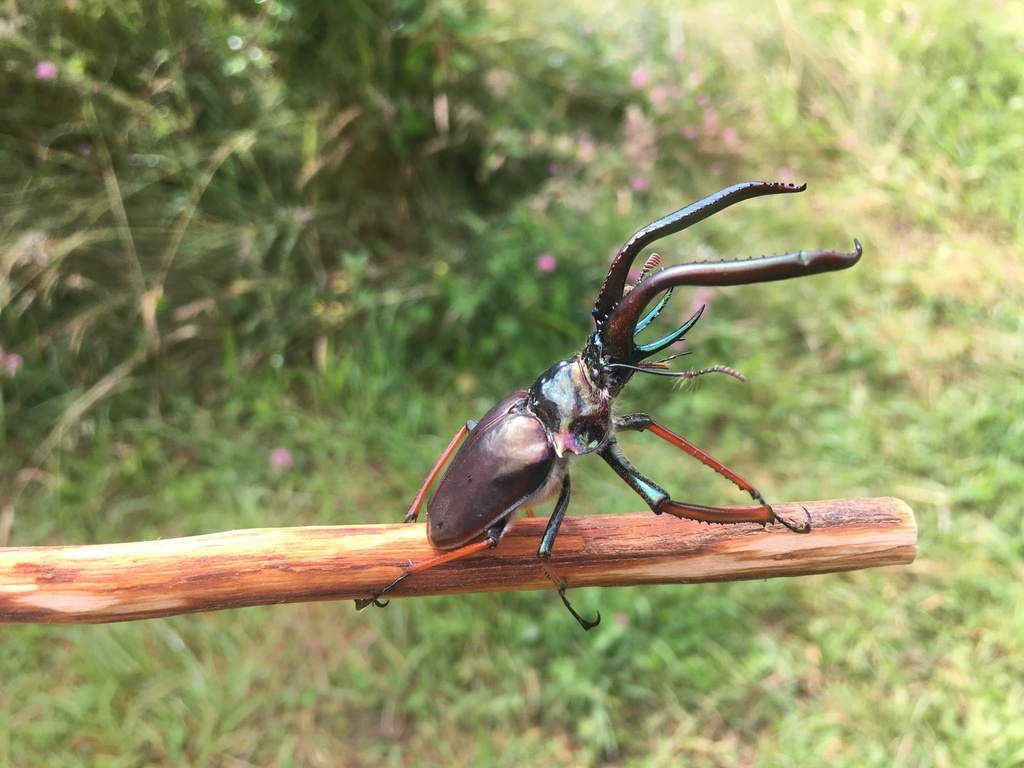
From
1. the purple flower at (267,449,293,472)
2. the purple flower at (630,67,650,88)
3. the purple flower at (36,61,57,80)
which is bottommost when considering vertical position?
the purple flower at (267,449,293,472)

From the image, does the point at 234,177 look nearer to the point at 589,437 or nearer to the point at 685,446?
the point at 589,437

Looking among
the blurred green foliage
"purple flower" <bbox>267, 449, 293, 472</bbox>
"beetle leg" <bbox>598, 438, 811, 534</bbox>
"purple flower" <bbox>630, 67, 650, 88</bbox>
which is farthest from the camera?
"purple flower" <bbox>630, 67, 650, 88</bbox>

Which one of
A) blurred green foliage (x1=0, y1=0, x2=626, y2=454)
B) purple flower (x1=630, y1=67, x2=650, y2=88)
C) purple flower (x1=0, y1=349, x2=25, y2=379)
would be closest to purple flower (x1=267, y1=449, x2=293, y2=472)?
blurred green foliage (x1=0, y1=0, x2=626, y2=454)

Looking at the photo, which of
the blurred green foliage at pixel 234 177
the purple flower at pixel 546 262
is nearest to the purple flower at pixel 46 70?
the blurred green foliage at pixel 234 177

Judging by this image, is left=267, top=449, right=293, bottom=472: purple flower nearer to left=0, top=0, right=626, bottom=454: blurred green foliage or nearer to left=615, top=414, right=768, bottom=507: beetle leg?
left=0, top=0, right=626, bottom=454: blurred green foliage

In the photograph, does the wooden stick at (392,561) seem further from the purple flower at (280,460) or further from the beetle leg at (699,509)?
the purple flower at (280,460)
